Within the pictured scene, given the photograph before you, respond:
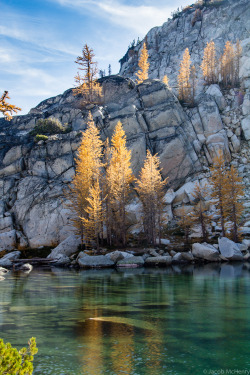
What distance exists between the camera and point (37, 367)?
943 centimetres

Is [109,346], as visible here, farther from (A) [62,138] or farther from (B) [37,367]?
(A) [62,138]

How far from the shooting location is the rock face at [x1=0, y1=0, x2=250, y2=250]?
166 ft

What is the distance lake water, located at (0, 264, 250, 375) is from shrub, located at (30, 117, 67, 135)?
4416 cm

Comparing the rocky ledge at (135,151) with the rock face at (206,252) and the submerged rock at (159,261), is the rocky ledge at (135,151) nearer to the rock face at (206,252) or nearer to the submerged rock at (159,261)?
the rock face at (206,252)

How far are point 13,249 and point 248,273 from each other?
33.8m

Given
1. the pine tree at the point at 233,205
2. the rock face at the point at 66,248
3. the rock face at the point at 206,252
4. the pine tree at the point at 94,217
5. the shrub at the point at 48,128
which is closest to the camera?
the rock face at the point at 206,252

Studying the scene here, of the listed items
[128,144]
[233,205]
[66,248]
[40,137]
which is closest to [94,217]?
[66,248]

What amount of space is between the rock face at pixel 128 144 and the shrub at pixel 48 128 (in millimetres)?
2242

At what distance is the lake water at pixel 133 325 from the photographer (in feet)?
31.4

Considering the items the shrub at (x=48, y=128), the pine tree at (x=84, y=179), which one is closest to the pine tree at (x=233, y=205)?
the pine tree at (x=84, y=179)

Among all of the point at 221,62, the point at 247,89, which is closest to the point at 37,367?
the point at 247,89

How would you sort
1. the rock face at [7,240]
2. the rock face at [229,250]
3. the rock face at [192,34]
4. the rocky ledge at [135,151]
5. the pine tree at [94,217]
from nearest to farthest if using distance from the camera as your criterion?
the rock face at [229,250], the pine tree at [94,217], the rock face at [7,240], the rocky ledge at [135,151], the rock face at [192,34]

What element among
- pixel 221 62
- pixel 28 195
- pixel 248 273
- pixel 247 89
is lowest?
pixel 248 273

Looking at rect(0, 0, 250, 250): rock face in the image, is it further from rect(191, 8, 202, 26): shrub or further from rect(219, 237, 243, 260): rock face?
rect(191, 8, 202, 26): shrub
